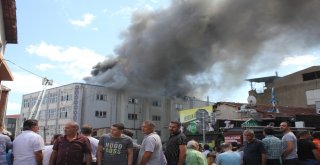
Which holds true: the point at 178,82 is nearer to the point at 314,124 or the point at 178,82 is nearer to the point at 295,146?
the point at 314,124

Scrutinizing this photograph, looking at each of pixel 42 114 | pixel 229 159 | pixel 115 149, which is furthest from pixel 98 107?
pixel 115 149

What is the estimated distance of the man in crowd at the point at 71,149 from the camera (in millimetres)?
5332

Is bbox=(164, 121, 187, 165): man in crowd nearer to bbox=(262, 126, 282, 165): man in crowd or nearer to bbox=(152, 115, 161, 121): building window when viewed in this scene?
bbox=(262, 126, 282, 165): man in crowd

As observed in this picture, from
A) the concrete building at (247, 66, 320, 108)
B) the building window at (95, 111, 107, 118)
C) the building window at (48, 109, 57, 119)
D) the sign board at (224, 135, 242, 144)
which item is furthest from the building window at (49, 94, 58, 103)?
the sign board at (224, 135, 242, 144)

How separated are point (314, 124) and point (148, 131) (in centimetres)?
1707

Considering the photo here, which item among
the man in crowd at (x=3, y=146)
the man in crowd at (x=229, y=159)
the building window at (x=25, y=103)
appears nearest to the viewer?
the man in crowd at (x=3, y=146)

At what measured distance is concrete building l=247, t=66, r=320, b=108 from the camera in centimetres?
3991

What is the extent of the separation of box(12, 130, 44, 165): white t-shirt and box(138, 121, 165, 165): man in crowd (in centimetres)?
179

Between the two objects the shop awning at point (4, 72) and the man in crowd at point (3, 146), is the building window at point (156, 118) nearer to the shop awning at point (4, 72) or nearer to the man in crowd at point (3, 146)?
the shop awning at point (4, 72)

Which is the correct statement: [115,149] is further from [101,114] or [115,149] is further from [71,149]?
[101,114]

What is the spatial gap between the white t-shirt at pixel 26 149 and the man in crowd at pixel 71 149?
435mm

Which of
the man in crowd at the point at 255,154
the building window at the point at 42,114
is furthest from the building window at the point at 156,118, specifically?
the man in crowd at the point at 255,154

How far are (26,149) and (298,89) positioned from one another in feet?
135

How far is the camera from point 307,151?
7410 millimetres
